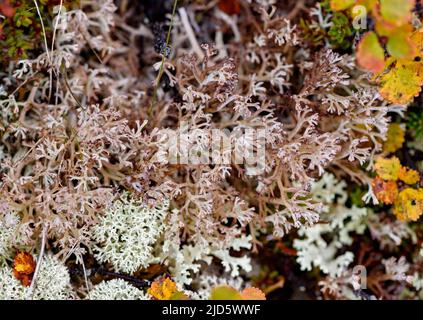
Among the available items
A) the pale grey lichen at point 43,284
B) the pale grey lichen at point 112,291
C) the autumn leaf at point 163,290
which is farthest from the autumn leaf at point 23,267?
the autumn leaf at point 163,290

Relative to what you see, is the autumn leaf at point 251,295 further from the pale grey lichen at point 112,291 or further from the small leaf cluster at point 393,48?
the small leaf cluster at point 393,48

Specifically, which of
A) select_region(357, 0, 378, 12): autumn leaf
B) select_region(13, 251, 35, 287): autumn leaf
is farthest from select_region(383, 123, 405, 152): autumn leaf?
select_region(13, 251, 35, 287): autumn leaf

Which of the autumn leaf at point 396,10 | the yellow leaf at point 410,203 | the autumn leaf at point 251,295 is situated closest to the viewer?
the autumn leaf at point 396,10

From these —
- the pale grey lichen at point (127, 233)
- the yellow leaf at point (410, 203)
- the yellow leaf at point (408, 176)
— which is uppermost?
the yellow leaf at point (408, 176)

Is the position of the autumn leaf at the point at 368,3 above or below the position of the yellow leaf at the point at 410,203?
above

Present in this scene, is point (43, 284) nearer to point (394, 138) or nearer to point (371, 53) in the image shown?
point (371, 53)
